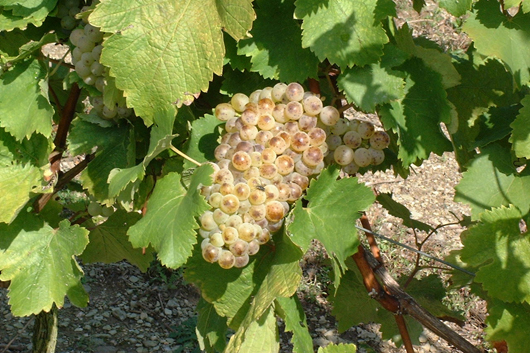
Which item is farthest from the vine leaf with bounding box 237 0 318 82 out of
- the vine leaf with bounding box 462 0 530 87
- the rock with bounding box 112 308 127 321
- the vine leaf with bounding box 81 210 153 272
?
the rock with bounding box 112 308 127 321

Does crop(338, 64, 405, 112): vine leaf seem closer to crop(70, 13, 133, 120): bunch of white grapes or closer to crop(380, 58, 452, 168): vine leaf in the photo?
crop(380, 58, 452, 168): vine leaf

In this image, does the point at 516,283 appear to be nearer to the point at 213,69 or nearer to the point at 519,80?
the point at 519,80

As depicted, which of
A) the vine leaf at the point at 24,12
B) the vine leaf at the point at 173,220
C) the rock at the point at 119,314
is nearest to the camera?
the vine leaf at the point at 173,220

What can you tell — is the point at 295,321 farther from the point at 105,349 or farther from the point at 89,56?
the point at 105,349

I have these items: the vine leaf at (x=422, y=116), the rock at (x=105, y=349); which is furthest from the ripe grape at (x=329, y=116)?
the rock at (x=105, y=349)

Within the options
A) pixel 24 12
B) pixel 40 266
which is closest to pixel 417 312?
pixel 40 266

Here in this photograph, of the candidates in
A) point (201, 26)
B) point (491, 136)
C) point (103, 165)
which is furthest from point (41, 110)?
point (491, 136)

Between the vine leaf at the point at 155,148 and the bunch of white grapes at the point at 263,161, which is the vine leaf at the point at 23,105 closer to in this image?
the vine leaf at the point at 155,148
